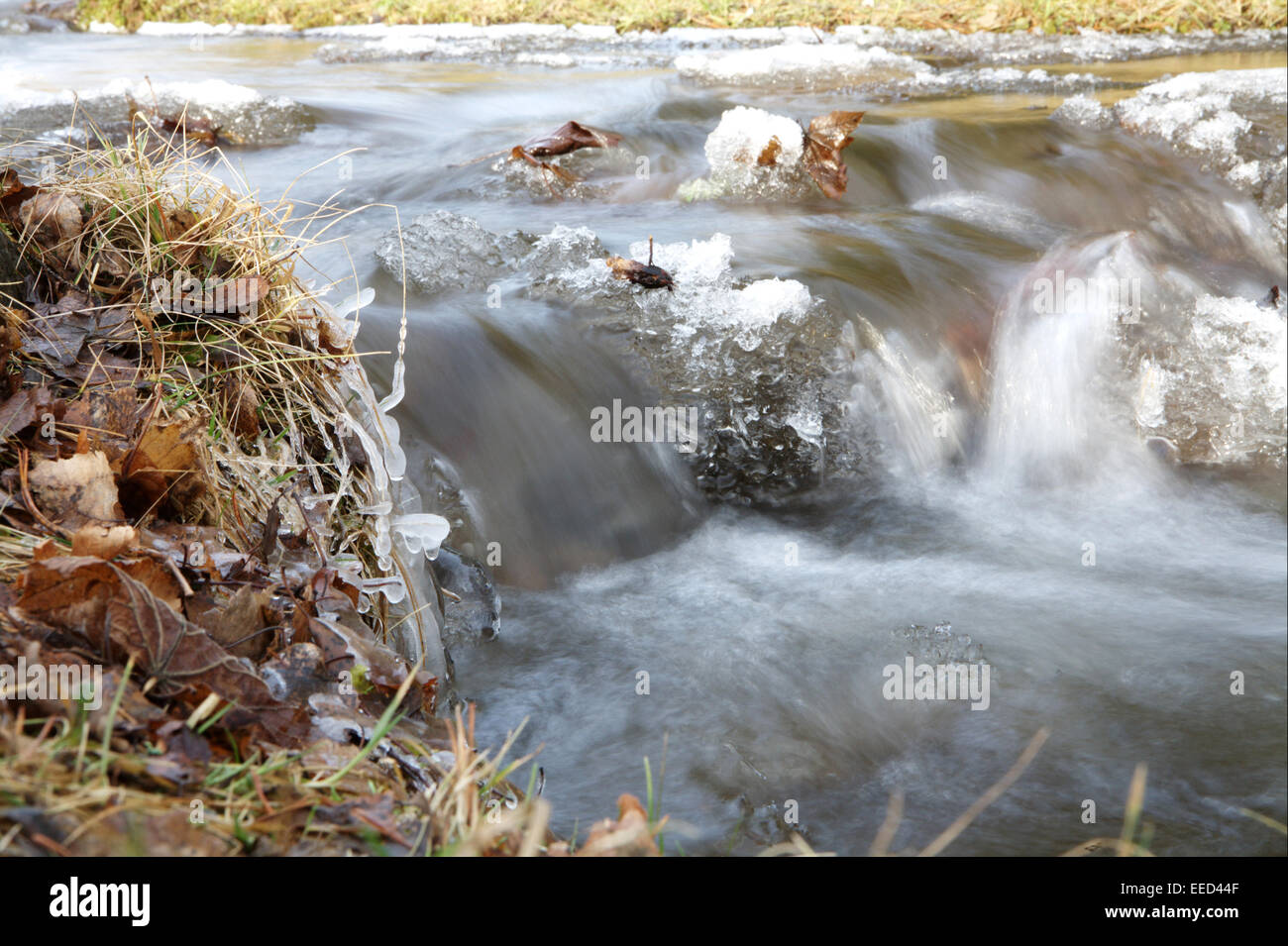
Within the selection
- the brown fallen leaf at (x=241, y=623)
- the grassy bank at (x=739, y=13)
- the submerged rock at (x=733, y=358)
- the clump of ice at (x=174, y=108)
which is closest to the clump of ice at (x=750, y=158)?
the submerged rock at (x=733, y=358)

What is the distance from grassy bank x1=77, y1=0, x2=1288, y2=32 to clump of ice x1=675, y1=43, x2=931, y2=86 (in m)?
2.08

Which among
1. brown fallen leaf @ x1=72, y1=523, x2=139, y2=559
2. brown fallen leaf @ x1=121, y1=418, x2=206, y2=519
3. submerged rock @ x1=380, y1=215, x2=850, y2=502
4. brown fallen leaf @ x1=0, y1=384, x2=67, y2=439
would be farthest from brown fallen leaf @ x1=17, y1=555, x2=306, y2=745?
submerged rock @ x1=380, y1=215, x2=850, y2=502

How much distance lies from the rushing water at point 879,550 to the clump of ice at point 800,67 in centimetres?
240

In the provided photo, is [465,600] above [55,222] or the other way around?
the other way around

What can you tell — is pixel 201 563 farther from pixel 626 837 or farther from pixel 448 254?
pixel 448 254

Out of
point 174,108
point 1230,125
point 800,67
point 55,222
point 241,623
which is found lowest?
point 241,623

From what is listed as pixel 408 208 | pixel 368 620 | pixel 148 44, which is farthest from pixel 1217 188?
pixel 148 44

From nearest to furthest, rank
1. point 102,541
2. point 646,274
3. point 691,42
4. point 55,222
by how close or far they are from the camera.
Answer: point 102,541 → point 55,222 → point 646,274 → point 691,42

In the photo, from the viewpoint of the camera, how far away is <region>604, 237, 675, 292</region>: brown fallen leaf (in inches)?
176

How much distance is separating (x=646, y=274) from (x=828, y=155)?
2.41 metres

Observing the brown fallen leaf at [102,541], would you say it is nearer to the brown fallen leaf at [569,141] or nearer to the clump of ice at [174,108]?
the brown fallen leaf at [569,141]

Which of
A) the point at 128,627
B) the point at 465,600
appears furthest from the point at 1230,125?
the point at 128,627

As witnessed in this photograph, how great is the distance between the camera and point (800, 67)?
8969 millimetres

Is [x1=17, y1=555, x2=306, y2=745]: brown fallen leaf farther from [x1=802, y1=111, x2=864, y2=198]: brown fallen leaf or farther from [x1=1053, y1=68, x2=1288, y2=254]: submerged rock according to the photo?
[x1=1053, y1=68, x2=1288, y2=254]: submerged rock
